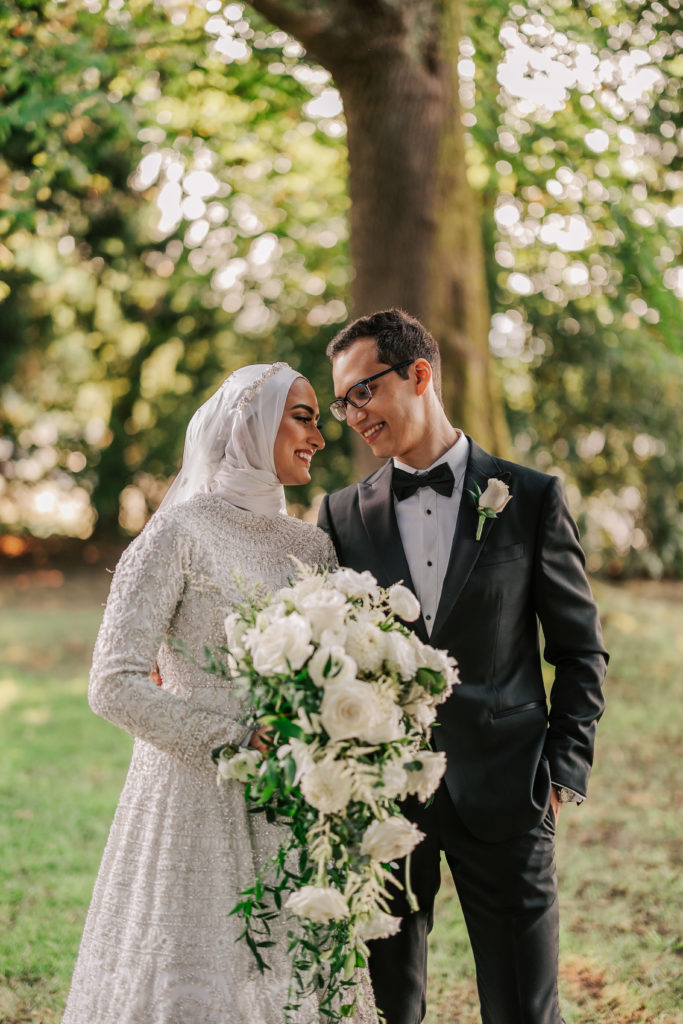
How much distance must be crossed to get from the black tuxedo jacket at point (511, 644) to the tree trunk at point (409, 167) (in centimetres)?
279

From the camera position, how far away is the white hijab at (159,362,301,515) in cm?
276

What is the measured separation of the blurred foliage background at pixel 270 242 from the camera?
5.90m

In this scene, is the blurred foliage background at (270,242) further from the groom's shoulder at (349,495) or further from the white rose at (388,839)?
the white rose at (388,839)

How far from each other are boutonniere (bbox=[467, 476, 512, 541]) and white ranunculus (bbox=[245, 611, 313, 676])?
955 mm

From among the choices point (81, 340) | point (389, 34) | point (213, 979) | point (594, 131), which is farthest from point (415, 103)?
point (81, 340)

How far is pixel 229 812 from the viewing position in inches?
100

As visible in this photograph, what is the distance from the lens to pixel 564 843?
582 centimetres

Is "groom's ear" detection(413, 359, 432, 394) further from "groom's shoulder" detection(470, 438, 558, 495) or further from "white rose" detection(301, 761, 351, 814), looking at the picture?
"white rose" detection(301, 761, 351, 814)

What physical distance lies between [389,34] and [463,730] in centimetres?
422

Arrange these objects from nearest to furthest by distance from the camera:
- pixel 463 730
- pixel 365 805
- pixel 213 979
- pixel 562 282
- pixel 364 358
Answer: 1. pixel 365 805
2. pixel 213 979
3. pixel 463 730
4. pixel 364 358
5. pixel 562 282

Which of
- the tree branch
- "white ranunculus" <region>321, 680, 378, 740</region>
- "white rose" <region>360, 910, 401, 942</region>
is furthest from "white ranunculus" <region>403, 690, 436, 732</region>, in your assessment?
the tree branch

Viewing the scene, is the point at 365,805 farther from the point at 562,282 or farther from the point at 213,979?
the point at 562,282

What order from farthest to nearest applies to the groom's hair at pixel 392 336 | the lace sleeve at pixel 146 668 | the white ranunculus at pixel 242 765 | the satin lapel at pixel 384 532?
the groom's hair at pixel 392 336 < the satin lapel at pixel 384 532 < the lace sleeve at pixel 146 668 < the white ranunculus at pixel 242 765

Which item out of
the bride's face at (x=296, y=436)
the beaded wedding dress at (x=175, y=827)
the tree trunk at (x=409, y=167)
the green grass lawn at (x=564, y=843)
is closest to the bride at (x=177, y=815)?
the beaded wedding dress at (x=175, y=827)
